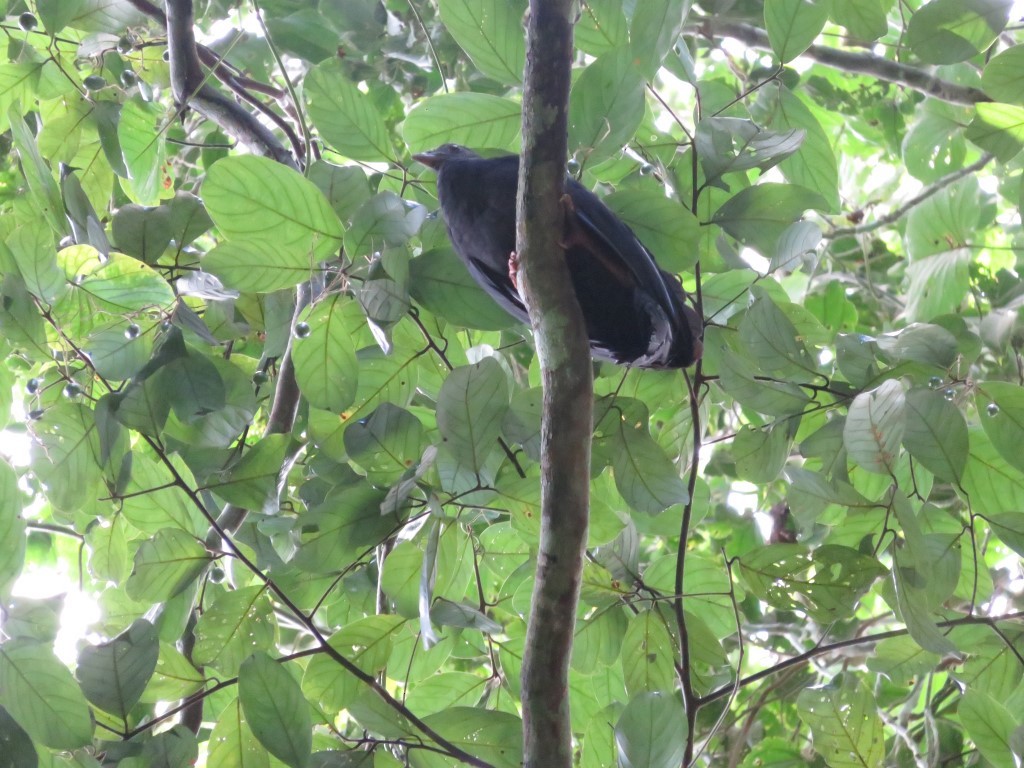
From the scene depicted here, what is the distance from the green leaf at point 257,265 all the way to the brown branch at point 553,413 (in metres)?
0.38

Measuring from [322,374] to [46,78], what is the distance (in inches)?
37.5

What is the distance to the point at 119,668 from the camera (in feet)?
4.41

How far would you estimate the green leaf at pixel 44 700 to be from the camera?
1.26 meters

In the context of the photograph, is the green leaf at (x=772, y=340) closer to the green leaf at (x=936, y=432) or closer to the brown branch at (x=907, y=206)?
the green leaf at (x=936, y=432)

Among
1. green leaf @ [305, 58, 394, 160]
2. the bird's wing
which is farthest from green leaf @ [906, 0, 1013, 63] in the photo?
green leaf @ [305, 58, 394, 160]

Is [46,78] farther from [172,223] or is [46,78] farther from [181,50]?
[172,223]

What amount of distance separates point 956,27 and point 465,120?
997mm

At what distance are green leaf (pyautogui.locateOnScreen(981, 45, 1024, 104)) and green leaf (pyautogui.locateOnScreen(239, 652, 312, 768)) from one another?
1.69 metres

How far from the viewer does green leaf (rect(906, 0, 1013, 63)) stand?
5.81 ft

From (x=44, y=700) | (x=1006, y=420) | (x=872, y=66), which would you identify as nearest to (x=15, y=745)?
(x=44, y=700)

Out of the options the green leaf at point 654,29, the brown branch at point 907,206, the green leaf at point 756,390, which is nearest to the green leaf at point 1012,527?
the green leaf at point 756,390

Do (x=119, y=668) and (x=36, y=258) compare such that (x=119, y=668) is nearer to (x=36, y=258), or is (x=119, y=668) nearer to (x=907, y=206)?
(x=36, y=258)

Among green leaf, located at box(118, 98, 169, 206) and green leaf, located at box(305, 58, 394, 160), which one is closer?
green leaf, located at box(305, 58, 394, 160)

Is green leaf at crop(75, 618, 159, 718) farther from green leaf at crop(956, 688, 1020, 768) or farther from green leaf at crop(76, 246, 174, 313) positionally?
green leaf at crop(956, 688, 1020, 768)
